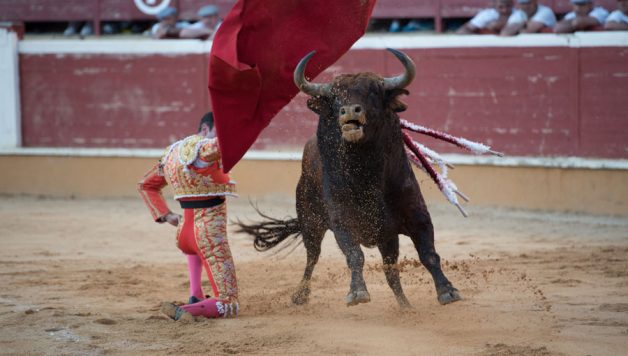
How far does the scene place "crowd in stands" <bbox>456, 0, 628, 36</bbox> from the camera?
7648mm

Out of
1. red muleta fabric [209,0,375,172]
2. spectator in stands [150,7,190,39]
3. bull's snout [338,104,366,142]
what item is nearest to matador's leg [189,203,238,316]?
red muleta fabric [209,0,375,172]

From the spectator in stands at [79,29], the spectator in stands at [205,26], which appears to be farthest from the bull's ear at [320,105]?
the spectator in stands at [79,29]

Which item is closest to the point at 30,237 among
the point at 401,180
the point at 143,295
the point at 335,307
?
the point at 143,295

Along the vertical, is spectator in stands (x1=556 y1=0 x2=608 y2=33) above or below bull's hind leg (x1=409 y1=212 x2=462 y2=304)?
above

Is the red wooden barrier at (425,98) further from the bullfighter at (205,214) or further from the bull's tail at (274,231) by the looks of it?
the bullfighter at (205,214)

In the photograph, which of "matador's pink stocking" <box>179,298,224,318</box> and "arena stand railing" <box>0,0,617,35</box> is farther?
"arena stand railing" <box>0,0,617,35</box>

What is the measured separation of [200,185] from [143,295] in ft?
3.15

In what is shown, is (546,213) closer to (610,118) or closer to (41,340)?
(610,118)

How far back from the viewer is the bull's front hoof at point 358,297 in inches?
159

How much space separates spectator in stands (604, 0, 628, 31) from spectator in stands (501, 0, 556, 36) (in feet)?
1.54

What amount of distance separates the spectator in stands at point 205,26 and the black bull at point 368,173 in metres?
4.72

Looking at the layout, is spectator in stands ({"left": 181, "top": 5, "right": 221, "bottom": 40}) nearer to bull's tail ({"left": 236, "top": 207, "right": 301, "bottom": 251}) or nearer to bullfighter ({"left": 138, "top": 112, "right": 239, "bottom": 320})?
bull's tail ({"left": 236, "top": 207, "right": 301, "bottom": 251})

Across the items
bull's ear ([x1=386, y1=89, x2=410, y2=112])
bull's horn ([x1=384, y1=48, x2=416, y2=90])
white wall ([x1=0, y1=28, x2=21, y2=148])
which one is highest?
bull's horn ([x1=384, y1=48, x2=416, y2=90])

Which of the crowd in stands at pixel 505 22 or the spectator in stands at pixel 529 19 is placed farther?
the spectator in stands at pixel 529 19
